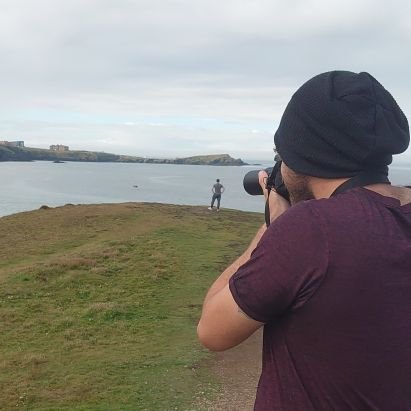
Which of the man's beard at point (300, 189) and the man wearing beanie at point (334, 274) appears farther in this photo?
the man's beard at point (300, 189)

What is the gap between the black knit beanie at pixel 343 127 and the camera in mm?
1649

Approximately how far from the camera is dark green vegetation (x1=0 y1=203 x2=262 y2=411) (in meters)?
6.99

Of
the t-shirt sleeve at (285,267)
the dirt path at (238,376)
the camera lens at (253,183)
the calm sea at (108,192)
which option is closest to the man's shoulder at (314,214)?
the t-shirt sleeve at (285,267)

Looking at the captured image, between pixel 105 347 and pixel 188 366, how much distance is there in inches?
65.9

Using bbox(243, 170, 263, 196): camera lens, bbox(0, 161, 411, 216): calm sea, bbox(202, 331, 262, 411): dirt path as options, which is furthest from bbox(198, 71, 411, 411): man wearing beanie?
bbox(0, 161, 411, 216): calm sea

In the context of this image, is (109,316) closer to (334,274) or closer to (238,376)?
(238,376)

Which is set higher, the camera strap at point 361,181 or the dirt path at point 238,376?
the camera strap at point 361,181

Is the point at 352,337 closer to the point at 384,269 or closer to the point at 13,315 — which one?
the point at 384,269

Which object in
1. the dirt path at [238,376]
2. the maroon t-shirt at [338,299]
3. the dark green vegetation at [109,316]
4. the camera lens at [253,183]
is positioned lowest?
the dark green vegetation at [109,316]

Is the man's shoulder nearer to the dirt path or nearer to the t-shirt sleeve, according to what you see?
the t-shirt sleeve

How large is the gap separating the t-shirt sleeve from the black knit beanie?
0.20 metres

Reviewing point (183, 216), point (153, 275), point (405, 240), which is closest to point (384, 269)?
point (405, 240)

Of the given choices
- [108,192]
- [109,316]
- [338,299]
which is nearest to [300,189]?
[338,299]

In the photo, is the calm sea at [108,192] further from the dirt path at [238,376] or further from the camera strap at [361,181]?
the camera strap at [361,181]
